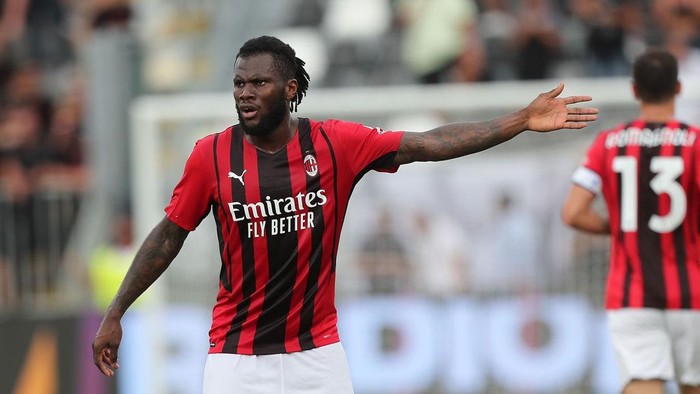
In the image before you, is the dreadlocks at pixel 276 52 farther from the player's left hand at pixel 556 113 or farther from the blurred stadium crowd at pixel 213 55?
the blurred stadium crowd at pixel 213 55

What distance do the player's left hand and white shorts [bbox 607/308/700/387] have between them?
6.45 feet

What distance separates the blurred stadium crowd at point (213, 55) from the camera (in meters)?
13.0

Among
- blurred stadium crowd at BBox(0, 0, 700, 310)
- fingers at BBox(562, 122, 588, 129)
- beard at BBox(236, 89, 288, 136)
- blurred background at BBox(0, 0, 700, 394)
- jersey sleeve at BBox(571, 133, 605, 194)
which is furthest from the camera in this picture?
blurred stadium crowd at BBox(0, 0, 700, 310)

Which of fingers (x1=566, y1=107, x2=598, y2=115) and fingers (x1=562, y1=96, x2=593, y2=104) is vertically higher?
fingers (x1=562, y1=96, x2=593, y2=104)

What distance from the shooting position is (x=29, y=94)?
50.4ft

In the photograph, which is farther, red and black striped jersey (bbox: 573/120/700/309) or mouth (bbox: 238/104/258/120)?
red and black striped jersey (bbox: 573/120/700/309)

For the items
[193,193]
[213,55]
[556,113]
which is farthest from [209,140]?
[213,55]

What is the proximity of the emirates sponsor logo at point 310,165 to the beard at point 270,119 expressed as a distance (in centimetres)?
20

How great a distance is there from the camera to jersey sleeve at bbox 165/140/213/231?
5.77 m

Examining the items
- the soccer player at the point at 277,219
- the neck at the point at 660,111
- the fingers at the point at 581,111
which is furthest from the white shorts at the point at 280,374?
the neck at the point at 660,111

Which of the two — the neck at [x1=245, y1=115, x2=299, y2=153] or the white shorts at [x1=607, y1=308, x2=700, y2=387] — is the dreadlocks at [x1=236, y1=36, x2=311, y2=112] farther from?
the white shorts at [x1=607, y1=308, x2=700, y2=387]

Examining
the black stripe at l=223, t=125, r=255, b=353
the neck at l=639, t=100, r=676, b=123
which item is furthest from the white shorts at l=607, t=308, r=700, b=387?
the black stripe at l=223, t=125, r=255, b=353

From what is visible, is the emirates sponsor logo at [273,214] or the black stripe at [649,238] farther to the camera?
the black stripe at [649,238]

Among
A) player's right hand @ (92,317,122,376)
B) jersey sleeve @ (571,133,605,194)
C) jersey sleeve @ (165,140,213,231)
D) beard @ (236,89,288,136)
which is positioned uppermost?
beard @ (236,89,288,136)
